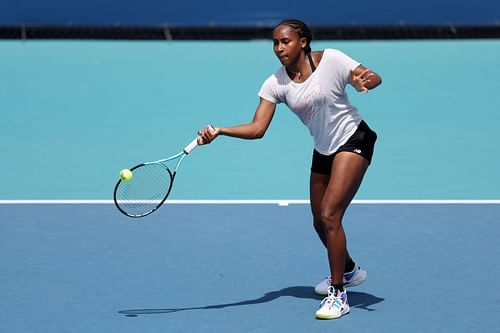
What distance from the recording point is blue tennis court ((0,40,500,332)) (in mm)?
7297

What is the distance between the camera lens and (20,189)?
405 inches

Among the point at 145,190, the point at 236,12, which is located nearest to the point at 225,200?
the point at 145,190

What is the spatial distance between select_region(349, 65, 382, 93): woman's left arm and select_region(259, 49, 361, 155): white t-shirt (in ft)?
0.24

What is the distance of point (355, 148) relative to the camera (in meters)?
7.14

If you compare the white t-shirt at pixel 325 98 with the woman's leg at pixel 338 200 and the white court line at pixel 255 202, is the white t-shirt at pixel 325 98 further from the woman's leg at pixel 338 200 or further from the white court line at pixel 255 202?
the white court line at pixel 255 202

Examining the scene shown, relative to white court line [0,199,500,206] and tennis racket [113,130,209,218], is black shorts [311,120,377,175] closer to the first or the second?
tennis racket [113,130,209,218]
